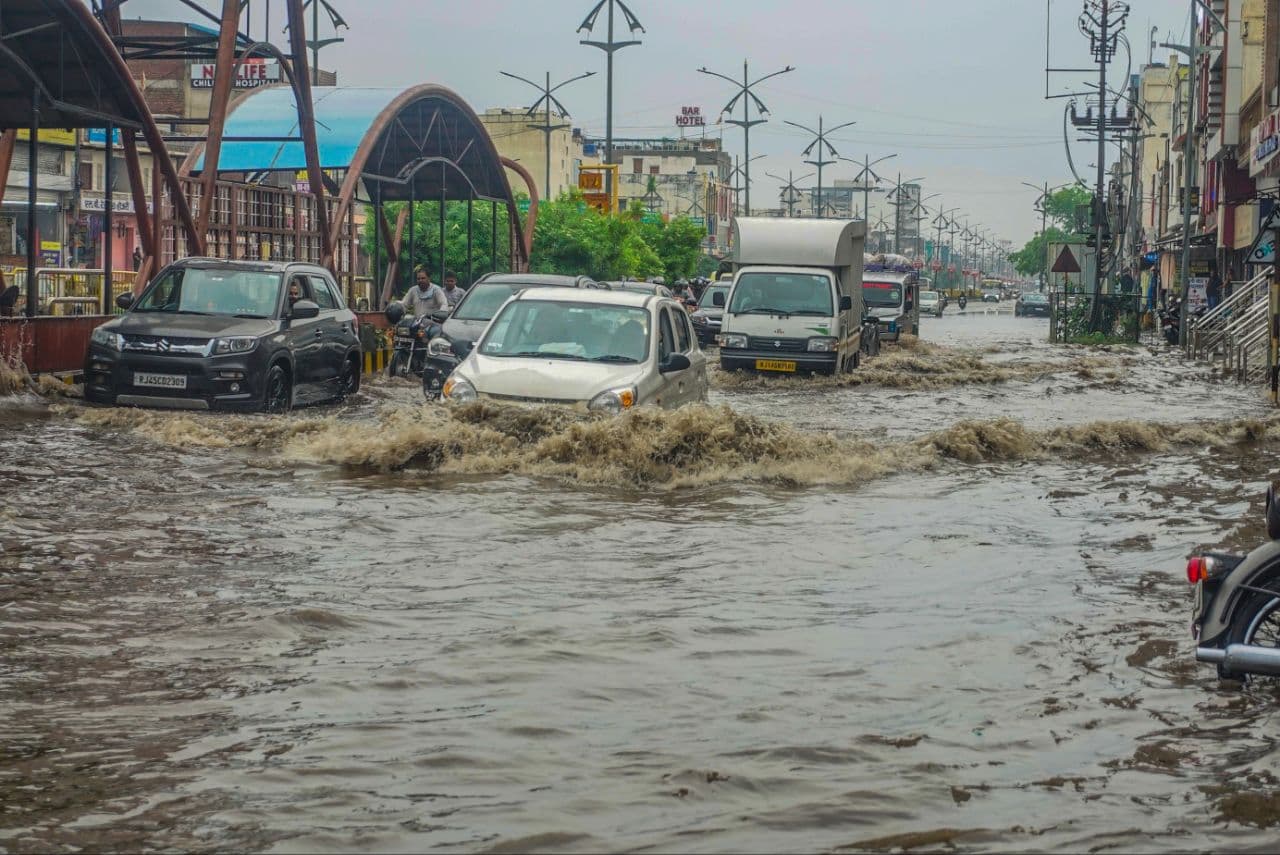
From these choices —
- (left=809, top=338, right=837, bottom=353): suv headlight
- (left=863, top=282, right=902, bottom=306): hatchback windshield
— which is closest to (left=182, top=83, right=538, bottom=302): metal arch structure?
(left=809, top=338, right=837, bottom=353): suv headlight

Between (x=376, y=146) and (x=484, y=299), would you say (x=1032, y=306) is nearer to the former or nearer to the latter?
(x=376, y=146)

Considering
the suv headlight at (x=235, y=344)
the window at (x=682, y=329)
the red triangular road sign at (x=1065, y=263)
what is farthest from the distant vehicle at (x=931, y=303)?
Answer: the window at (x=682, y=329)

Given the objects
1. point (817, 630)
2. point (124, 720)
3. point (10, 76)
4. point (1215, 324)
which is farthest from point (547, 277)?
point (1215, 324)

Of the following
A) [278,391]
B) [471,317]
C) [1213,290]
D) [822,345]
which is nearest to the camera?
[278,391]

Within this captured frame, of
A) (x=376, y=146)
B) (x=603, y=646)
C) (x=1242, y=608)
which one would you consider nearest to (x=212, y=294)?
(x=603, y=646)

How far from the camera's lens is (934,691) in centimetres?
696

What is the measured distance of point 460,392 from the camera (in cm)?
1472

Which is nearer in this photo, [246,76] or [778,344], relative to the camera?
[778,344]

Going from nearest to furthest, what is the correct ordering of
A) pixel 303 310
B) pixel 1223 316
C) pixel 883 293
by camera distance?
pixel 303 310
pixel 1223 316
pixel 883 293

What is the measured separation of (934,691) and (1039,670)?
2.15ft

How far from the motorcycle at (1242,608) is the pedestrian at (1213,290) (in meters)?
44.5

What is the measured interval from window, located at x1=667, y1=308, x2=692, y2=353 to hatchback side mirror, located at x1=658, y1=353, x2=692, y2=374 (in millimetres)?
945

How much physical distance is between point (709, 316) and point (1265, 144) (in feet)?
40.1

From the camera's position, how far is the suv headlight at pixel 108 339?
1827 centimetres
